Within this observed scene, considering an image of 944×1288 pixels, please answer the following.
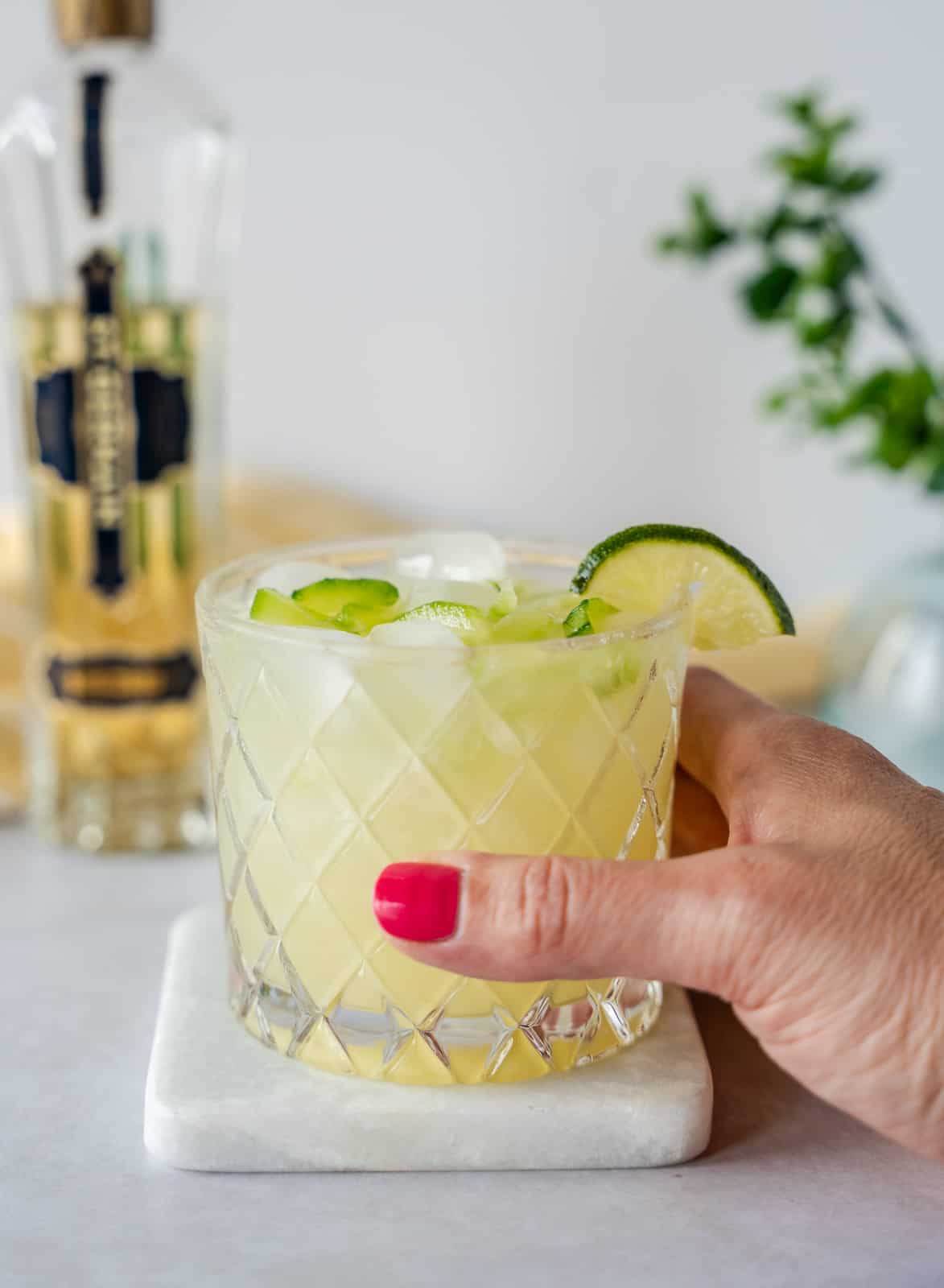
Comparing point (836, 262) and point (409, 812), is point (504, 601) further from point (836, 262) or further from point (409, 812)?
point (836, 262)

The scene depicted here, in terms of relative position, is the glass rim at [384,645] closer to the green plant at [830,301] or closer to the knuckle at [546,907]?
the knuckle at [546,907]

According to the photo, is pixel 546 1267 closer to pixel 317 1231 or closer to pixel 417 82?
pixel 317 1231

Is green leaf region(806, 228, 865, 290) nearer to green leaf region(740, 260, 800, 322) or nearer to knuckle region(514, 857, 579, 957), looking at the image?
green leaf region(740, 260, 800, 322)

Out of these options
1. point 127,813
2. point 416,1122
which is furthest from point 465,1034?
point 127,813

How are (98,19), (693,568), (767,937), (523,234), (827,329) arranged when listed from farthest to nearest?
(523,234) < (827,329) < (98,19) < (693,568) < (767,937)

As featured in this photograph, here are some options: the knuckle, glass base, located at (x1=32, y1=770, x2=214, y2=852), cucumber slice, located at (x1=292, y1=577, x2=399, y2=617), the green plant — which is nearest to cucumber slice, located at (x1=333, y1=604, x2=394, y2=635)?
cucumber slice, located at (x1=292, y1=577, x2=399, y2=617)

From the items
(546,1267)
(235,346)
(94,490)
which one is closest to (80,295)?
(94,490)
